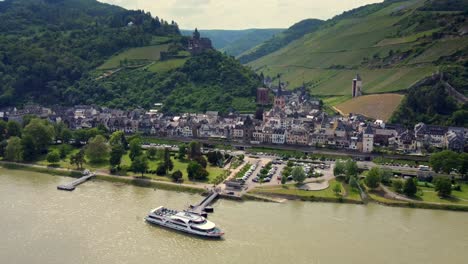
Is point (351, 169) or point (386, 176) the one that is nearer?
point (386, 176)

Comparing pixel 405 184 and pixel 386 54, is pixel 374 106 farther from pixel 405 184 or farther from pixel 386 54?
pixel 405 184

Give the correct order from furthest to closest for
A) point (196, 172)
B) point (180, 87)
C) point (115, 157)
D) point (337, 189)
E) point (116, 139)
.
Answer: point (180, 87) → point (116, 139) → point (115, 157) → point (196, 172) → point (337, 189)

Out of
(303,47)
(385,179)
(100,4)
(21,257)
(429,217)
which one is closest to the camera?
(21,257)

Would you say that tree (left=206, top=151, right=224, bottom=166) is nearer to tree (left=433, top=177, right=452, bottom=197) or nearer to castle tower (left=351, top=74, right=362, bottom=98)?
tree (left=433, top=177, right=452, bottom=197)

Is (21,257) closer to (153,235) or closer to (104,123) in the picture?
(153,235)

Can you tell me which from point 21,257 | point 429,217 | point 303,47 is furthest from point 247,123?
point 303,47

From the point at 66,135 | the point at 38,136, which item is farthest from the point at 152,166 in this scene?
the point at 66,135

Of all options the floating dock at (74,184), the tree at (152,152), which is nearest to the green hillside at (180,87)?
the tree at (152,152)
